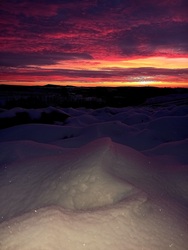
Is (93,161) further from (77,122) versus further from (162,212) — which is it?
(77,122)

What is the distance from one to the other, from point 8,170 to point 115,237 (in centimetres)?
186

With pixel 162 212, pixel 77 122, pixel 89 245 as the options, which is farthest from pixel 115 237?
pixel 77 122

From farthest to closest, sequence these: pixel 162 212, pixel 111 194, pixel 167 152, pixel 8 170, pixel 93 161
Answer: pixel 167 152 → pixel 8 170 → pixel 93 161 → pixel 111 194 → pixel 162 212

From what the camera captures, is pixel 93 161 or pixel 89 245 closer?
pixel 89 245

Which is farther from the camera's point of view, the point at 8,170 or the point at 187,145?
the point at 187,145

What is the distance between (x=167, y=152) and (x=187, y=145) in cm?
44

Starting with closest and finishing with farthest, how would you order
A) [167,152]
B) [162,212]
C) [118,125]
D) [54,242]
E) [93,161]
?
1. [54,242]
2. [162,212]
3. [93,161]
4. [167,152]
5. [118,125]

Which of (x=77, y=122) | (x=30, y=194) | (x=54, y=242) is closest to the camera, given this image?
(x=54, y=242)

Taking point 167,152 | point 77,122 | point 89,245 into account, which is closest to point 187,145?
point 167,152

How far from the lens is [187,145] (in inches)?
181

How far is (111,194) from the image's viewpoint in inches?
86.5

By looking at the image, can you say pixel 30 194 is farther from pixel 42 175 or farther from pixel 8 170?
pixel 8 170

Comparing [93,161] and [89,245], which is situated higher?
[93,161]

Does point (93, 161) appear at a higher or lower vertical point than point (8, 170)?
higher
